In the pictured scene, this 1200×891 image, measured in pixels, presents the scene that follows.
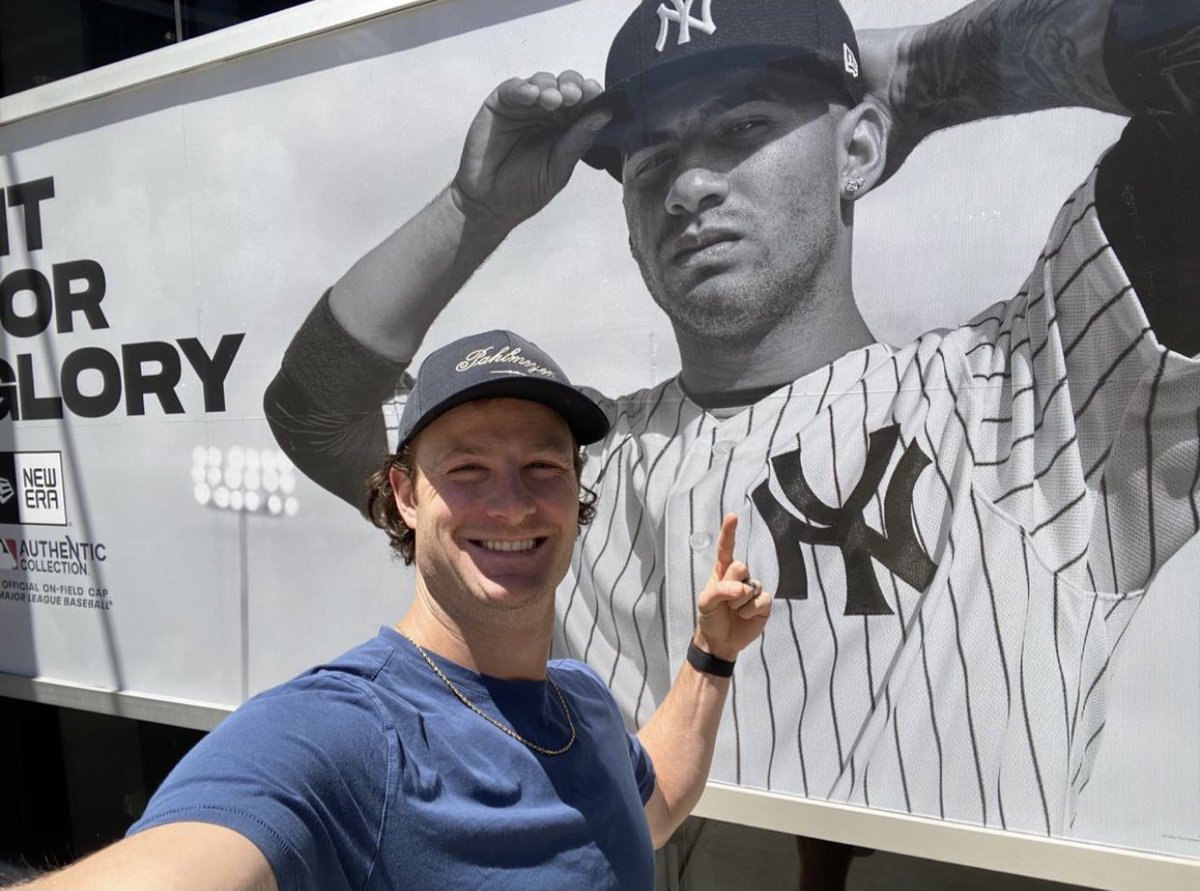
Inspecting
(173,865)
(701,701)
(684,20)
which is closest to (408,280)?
(684,20)

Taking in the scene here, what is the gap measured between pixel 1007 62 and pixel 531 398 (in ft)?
4.05

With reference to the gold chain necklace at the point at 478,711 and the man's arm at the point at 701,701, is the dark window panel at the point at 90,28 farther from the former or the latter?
the gold chain necklace at the point at 478,711

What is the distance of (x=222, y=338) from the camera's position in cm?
309

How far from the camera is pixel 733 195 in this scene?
2.27 m

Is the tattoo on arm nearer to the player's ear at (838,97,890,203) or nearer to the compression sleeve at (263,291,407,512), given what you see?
the player's ear at (838,97,890,203)

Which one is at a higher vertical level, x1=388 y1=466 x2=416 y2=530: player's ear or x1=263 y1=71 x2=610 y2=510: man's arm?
x1=263 y1=71 x2=610 y2=510: man's arm

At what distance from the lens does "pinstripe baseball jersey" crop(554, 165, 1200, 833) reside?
1.90 metres

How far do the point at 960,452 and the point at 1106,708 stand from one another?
20.6 inches

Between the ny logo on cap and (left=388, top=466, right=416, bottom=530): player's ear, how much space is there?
51.4 inches

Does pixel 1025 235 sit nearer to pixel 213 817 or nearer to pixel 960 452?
pixel 960 452

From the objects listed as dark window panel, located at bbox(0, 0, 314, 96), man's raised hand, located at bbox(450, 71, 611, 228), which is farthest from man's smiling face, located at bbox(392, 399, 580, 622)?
dark window panel, located at bbox(0, 0, 314, 96)

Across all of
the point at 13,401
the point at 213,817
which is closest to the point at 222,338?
the point at 13,401

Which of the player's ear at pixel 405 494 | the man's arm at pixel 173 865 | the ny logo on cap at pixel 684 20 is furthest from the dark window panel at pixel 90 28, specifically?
the man's arm at pixel 173 865

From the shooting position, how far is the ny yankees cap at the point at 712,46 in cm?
216
